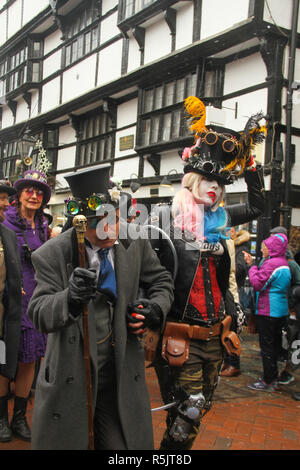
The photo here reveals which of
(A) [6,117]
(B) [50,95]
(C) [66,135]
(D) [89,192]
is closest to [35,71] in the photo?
(B) [50,95]

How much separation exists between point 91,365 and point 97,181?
0.88m

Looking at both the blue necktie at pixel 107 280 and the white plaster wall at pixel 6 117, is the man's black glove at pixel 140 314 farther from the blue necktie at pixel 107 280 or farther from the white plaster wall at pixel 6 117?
the white plaster wall at pixel 6 117

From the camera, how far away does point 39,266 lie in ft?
6.89

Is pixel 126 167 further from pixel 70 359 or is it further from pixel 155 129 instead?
pixel 70 359

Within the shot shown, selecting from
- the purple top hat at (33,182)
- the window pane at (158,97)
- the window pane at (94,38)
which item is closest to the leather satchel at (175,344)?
the purple top hat at (33,182)

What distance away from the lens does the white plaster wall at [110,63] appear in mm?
12844

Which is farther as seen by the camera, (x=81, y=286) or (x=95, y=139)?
(x=95, y=139)

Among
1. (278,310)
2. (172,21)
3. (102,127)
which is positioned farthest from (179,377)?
(102,127)

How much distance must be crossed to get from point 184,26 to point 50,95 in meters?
7.82

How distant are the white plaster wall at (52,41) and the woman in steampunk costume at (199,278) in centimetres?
1508

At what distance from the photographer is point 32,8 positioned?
1770 cm

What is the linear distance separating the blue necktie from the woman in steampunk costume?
0.76 meters

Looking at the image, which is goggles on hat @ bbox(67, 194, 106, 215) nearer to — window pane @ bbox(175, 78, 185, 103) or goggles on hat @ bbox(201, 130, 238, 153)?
goggles on hat @ bbox(201, 130, 238, 153)

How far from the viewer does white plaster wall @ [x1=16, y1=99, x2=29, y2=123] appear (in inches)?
744
